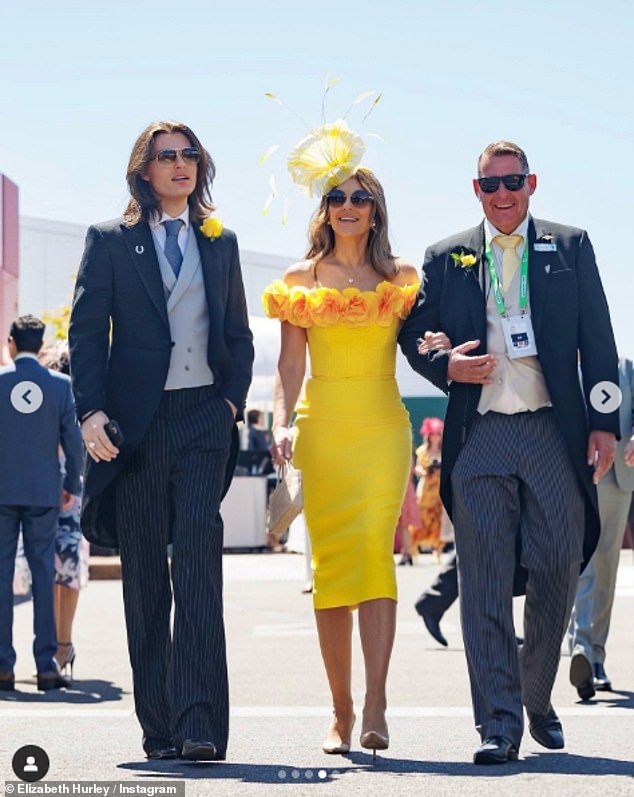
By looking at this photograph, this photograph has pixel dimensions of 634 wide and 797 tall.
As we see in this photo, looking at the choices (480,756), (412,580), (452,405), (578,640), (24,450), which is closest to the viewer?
(480,756)

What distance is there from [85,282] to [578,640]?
427 cm

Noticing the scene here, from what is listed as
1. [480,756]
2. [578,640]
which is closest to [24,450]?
[578,640]

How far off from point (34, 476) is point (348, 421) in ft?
13.4

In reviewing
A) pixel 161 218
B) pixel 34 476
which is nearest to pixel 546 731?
pixel 161 218

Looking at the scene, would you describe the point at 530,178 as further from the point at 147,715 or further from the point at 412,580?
the point at 412,580

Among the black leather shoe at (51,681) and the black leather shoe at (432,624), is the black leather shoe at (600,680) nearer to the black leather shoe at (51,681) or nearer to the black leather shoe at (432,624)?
the black leather shoe at (432,624)

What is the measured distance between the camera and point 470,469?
7.20 metres

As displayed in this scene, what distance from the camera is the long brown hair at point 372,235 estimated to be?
777 centimetres

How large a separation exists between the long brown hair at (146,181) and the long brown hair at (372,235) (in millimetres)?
635

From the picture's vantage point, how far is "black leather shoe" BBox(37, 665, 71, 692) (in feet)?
36.6

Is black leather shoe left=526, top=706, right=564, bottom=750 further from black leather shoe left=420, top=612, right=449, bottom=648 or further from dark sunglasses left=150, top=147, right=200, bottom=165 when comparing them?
black leather shoe left=420, top=612, right=449, bottom=648

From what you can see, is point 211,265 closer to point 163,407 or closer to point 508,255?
point 163,407

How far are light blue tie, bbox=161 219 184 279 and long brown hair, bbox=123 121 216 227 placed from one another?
7cm

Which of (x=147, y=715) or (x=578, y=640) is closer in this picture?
(x=147, y=715)
